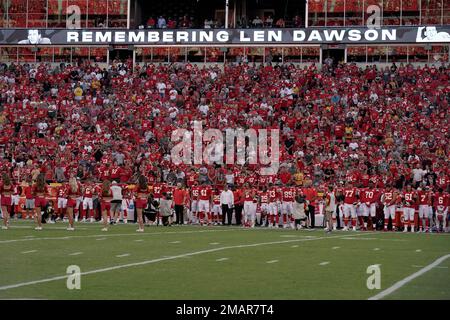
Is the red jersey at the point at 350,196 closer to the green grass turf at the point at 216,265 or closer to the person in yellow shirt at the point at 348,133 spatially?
the green grass turf at the point at 216,265

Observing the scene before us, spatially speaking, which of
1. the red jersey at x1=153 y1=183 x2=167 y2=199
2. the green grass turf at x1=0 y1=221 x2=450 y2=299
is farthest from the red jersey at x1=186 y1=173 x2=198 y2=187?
the green grass turf at x1=0 y1=221 x2=450 y2=299

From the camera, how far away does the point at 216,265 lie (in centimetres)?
1775

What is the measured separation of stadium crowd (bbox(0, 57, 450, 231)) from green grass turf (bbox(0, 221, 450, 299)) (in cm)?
509

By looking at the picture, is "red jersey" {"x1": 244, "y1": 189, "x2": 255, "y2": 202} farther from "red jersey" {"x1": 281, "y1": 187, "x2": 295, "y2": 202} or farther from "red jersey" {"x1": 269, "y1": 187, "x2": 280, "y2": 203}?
"red jersey" {"x1": 281, "y1": 187, "x2": 295, "y2": 202}

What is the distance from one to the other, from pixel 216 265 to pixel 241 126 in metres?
25.3

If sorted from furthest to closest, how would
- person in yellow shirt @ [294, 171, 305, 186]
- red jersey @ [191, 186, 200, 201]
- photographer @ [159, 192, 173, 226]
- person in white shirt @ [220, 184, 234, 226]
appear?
person in yellow shirt @ [294, 171, 305, 186] → red jersey @ [191, 186, 200, 201] → person in white shirt @ [220, 184, 234, 226] → photographer @ [159, 192, 173, 226]

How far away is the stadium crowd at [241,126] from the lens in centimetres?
3569

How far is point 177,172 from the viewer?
3903cm

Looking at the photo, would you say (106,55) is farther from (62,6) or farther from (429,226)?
(429,226)

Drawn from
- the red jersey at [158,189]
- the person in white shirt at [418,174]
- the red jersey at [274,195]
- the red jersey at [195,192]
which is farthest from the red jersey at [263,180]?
the person in white shirt at [418,174]

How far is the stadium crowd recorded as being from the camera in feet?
117

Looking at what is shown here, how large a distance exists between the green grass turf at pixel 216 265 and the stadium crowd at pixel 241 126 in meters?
5.09

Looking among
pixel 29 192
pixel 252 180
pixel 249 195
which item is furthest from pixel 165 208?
pixel 29 192

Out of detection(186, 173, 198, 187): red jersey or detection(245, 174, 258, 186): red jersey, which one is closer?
detection(245, 174, 258, 186): red jersey
